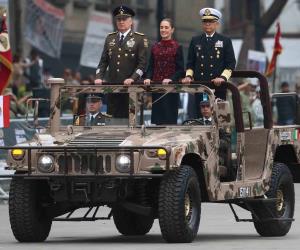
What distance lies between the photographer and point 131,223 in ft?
54.5

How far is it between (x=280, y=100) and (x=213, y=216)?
1430 centimetres

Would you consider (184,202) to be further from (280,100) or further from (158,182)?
(280,100)

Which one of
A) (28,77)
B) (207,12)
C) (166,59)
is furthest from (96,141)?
(28,77)

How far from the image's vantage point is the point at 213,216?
19672 mm

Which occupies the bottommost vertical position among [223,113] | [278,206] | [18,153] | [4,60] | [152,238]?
[152,238]

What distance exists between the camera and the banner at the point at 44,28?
3644 cm

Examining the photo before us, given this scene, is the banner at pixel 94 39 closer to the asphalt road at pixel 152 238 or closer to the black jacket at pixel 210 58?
the asphalt road at pixel 152 238

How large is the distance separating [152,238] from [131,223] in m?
0.42

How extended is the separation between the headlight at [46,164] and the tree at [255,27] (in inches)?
999

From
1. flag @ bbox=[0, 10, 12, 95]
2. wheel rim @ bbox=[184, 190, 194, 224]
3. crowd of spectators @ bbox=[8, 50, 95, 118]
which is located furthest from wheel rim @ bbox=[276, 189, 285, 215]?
crowd of spectators @ bbox=[8, 50, 95, 118]

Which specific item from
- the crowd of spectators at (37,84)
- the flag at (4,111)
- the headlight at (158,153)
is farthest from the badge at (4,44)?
the headlight at (158,153)

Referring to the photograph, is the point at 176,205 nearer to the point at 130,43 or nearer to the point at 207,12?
the point at 207,12

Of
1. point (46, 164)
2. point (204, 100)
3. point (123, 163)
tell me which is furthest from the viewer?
point (204, 100)

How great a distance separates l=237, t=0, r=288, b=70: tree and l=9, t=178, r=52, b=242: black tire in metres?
25.2
